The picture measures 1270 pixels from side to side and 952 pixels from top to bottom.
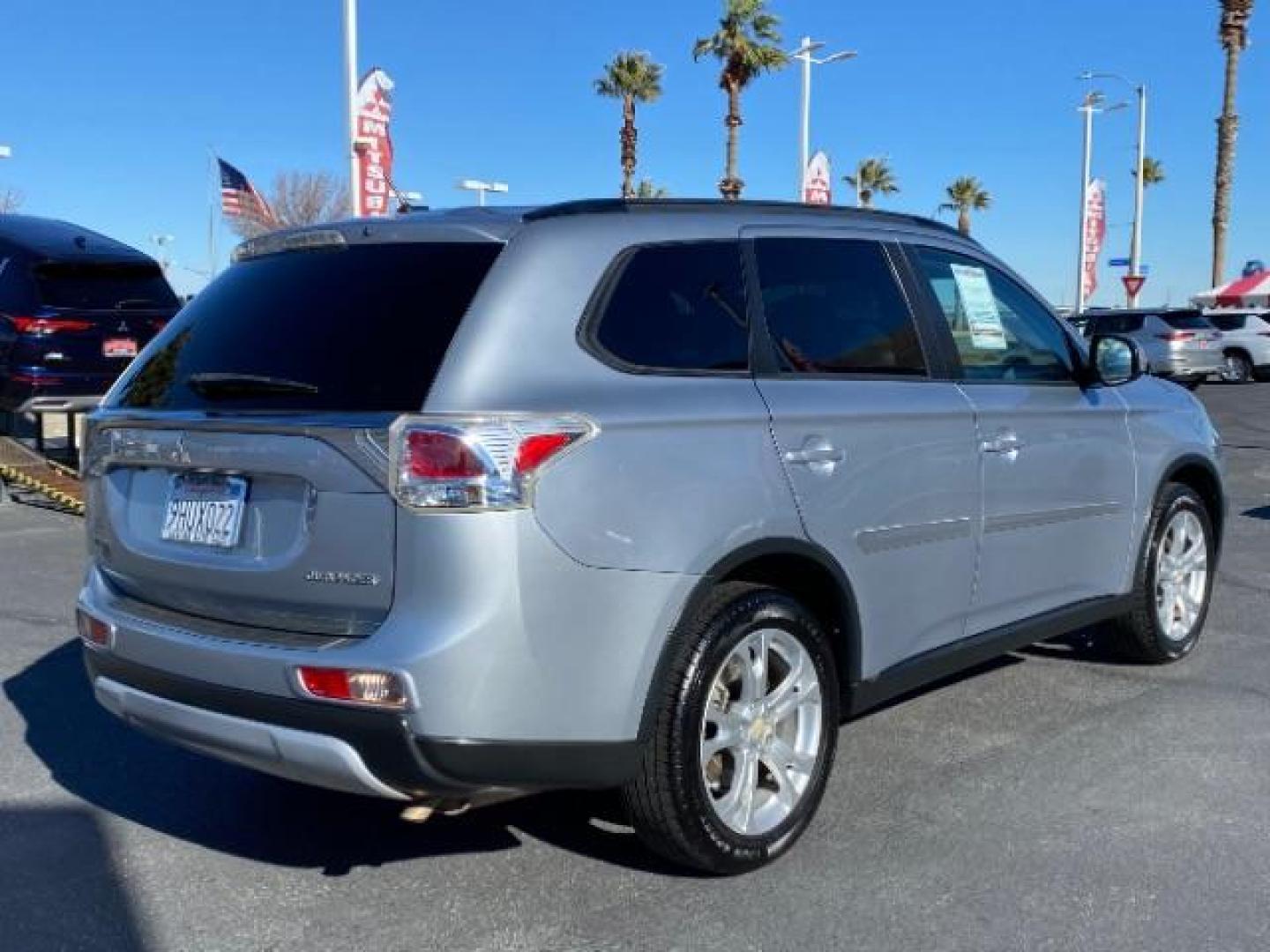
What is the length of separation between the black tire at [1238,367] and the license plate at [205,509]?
26328 mm

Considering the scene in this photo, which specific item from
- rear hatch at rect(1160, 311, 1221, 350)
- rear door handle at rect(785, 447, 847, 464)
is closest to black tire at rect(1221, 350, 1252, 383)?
rear hatch at rect(1160, 311, 1221, 350)

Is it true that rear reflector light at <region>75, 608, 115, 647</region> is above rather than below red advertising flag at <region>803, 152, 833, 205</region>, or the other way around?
below

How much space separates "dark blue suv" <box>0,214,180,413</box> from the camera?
9414mm

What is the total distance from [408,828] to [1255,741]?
3009mm

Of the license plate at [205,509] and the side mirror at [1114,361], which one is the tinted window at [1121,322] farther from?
the license plate at [205,509]

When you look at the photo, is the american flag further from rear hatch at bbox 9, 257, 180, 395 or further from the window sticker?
the window sticker

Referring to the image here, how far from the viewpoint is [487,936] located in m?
3.22

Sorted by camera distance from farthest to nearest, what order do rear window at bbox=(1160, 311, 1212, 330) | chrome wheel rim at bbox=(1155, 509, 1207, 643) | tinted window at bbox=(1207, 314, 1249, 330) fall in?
1. tinted window at bbox=(1207, 314, 1249, 330)
2. rear window at bbox=(1160, 311, 1212, 330)
3. chrome wheel rim at bbox=(1155, 509, 1207, 643)

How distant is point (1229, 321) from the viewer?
26734 millimetres

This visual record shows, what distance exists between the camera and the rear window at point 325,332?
312 cm

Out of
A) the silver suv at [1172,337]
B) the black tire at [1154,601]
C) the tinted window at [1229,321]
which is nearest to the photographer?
the black tire at [1154,601]

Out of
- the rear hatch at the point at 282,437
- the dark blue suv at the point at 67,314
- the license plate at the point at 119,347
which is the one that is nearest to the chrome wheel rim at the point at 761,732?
the rear hatch at the point at 282,437

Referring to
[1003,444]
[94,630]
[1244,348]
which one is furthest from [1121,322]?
[94,630]

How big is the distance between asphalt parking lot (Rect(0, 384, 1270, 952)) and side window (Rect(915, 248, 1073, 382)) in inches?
52.8
